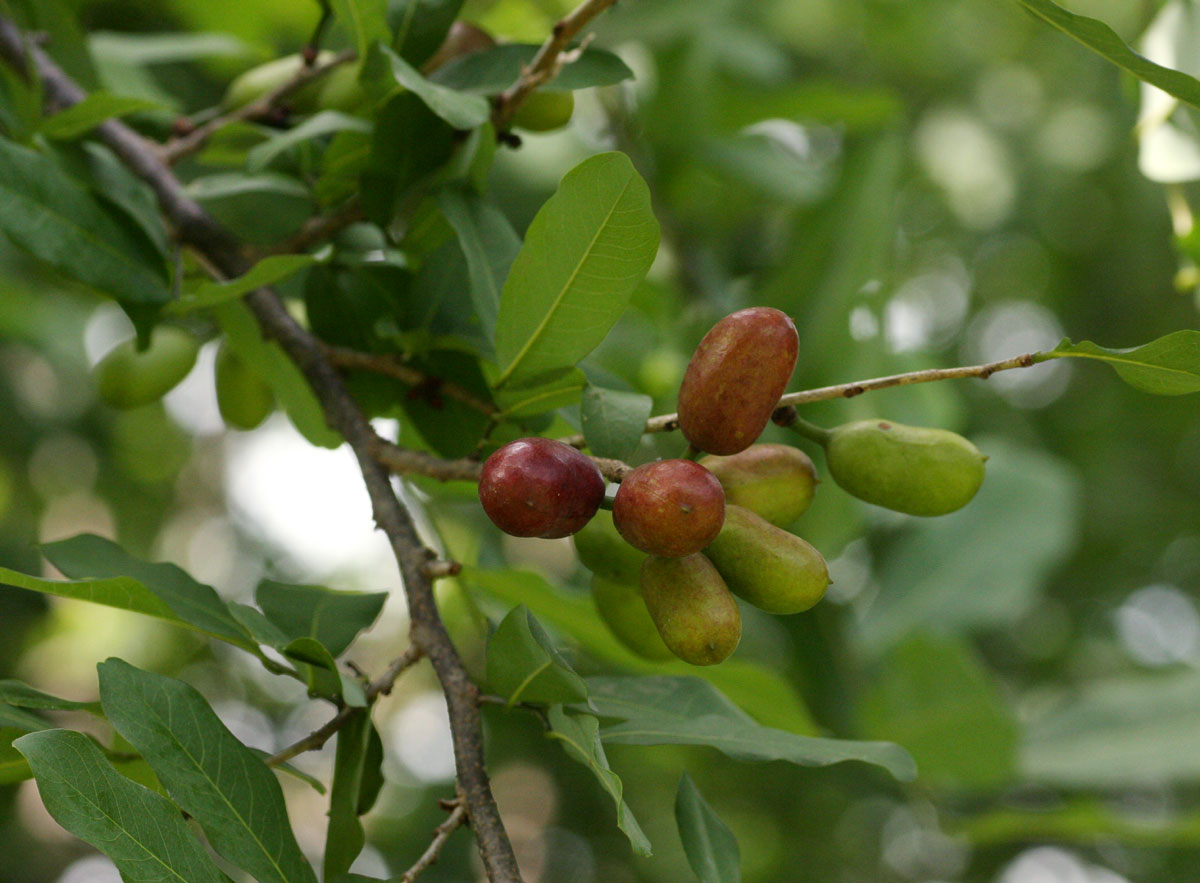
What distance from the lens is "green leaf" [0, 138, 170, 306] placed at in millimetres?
806

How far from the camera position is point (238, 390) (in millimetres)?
1115

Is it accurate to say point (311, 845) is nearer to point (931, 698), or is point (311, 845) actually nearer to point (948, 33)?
point (931, 698)

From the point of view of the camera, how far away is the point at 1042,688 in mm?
2957

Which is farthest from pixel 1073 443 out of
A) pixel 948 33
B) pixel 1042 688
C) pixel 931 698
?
pixel 931 698

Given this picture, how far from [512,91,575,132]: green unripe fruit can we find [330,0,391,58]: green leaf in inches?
5.2

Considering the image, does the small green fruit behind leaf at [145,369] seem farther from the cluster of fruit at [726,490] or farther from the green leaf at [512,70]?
the cluster of fruit at [726,490]

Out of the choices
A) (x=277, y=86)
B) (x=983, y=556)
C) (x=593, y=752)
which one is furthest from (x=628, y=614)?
(x=983, y=556)

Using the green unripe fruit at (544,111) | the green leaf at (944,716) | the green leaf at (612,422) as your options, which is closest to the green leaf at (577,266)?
the green leaf at (612,422)

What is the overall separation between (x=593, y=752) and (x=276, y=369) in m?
0.47

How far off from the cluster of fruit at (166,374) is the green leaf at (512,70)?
38 centimetres

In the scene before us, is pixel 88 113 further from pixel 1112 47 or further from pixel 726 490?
pixel 1112 47

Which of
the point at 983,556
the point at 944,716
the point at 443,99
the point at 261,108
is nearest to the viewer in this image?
the point at 443,99

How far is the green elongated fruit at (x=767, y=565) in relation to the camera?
2.07ft

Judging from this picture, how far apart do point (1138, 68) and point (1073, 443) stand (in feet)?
8.19
